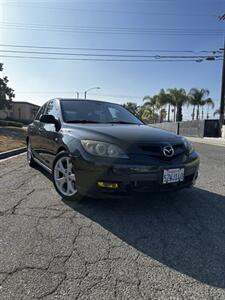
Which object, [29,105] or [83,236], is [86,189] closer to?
[83,236]

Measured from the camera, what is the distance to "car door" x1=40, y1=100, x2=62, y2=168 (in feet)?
14.6

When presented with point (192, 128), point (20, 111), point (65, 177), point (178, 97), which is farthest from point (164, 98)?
point (65, 177)

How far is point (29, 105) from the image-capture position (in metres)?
64.7

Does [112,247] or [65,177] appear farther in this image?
[65,177]

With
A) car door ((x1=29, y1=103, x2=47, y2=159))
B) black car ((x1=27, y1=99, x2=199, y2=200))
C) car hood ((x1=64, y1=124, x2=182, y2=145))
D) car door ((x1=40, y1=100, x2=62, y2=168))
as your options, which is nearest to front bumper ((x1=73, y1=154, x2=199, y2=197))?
black car ((x1=27, y1=99, x2=199, y2=200))

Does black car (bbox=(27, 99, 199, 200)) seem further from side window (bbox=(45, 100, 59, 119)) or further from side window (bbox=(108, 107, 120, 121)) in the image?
side window (bbox=(108, 107, 120, 121))

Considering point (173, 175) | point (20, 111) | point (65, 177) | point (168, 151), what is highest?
point (20, 111)

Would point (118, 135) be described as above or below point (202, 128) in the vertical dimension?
above

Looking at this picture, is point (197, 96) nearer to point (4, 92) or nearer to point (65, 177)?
point (4, 92)

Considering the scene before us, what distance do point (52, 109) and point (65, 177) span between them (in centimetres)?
178

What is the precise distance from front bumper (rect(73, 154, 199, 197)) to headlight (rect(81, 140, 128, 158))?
12 centimetres

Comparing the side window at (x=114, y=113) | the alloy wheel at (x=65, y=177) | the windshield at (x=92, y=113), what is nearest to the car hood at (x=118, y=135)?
the alloy wheel at (x=65, y=177)

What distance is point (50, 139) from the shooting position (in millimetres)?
4742

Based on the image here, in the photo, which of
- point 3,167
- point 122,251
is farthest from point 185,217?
point 3,167
